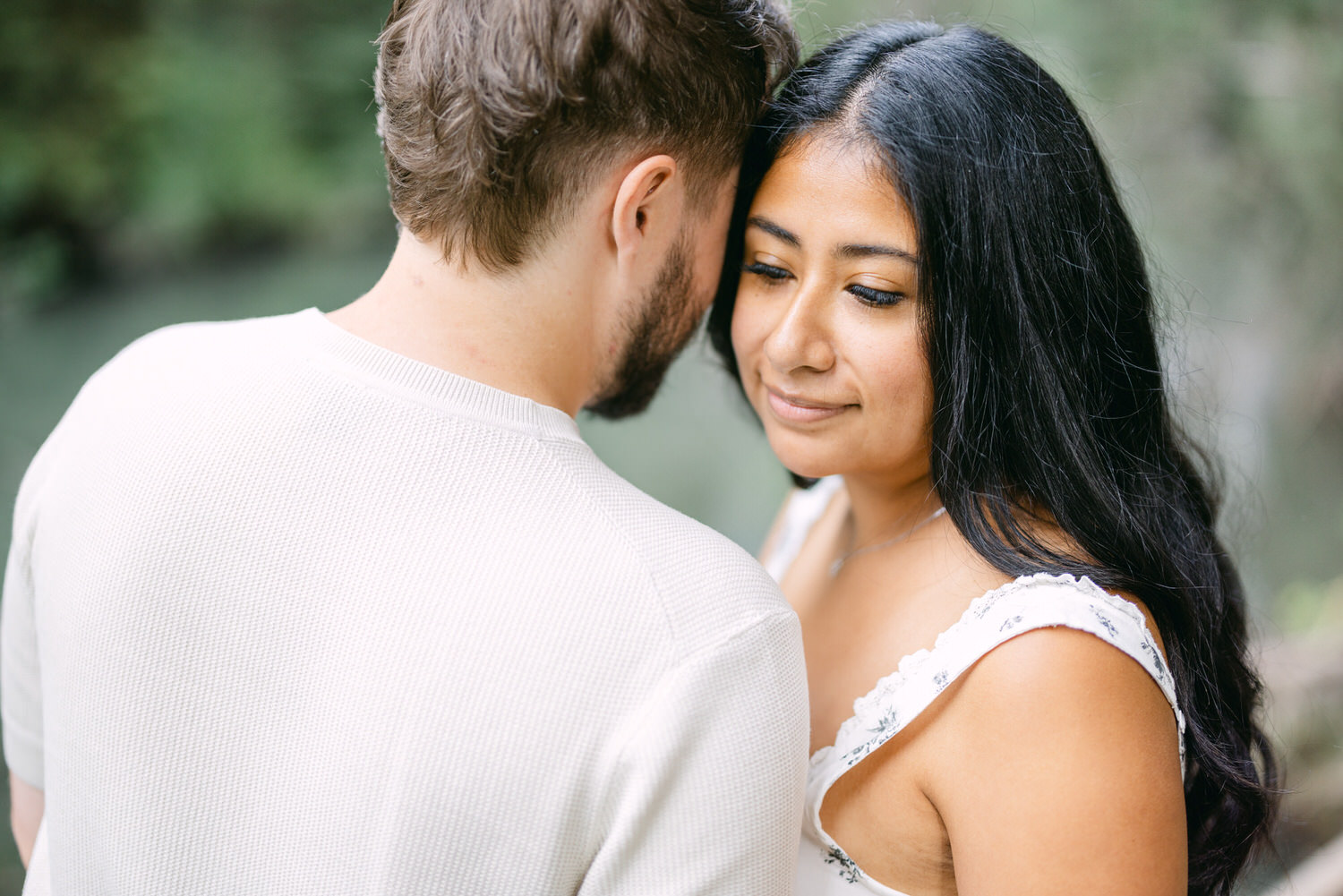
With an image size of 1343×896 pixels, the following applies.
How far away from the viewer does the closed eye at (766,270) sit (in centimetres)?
125

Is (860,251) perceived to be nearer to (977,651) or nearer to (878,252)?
(878,252)

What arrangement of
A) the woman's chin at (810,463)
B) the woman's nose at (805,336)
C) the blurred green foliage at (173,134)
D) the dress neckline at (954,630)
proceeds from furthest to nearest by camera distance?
the blurred green foliage at (173,134)
the woman's chin at (810,463)
the woman's nose at (805,336)
the dress neckline at (954,630)

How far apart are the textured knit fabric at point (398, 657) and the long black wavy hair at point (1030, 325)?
428 millimetres

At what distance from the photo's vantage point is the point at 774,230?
1.22m

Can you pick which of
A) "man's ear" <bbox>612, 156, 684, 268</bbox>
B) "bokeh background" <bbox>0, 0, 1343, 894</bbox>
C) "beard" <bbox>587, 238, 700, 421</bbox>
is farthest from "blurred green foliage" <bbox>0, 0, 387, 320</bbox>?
"man's ear" <bbox>612, 156, 684, 268</bbox>

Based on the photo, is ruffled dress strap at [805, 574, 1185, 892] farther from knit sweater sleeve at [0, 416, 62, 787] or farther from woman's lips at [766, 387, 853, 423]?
knit sweater sleeve at [0, 416, 62, 787]

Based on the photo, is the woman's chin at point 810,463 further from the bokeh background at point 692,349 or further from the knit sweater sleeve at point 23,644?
the bokeh background at point 692,349

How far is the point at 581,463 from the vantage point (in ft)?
3.13

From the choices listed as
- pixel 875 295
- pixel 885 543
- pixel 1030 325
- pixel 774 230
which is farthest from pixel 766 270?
pixel 885 543

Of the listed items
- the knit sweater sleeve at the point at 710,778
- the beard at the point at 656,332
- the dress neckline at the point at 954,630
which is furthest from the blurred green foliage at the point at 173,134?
the knit sweater sleeve at the point at 710,778

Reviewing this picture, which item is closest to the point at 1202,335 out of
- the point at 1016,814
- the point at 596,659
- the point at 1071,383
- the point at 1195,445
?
the point at 1195,445

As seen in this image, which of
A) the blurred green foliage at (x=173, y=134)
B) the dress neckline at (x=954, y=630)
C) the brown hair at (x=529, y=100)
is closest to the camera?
the brown hair at (x=529, y=100)

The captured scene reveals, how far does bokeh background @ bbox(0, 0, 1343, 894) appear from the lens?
3.96 meters

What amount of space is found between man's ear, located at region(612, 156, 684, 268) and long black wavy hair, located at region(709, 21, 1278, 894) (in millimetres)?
163
